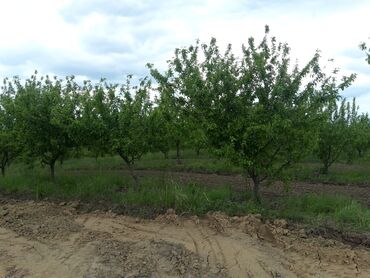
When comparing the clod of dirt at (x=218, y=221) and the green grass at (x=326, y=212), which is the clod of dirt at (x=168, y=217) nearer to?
the clod of dirt at (x=218, y=221)

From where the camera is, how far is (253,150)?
36.9 feet

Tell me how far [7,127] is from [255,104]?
10705mm

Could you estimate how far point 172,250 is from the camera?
8953mm

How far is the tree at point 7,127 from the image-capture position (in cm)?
1633

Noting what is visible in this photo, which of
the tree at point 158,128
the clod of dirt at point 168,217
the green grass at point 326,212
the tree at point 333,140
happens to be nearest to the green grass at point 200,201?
the green grass at point 326,212

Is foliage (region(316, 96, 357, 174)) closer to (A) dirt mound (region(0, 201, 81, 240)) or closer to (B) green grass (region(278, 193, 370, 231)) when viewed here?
(B) green grass (region(278, 193, 370, 231))

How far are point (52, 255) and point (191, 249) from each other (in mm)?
2872

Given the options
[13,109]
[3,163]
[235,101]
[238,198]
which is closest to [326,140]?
[238,198]

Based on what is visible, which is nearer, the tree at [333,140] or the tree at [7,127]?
the tree at [7,127]

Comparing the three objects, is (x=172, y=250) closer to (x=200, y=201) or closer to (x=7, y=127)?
(x=200, y=201)

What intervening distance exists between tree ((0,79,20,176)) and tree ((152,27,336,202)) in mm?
7724

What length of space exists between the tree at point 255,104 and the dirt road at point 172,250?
179 centimetres

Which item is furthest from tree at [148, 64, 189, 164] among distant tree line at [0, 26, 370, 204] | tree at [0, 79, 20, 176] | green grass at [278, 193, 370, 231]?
tree at [0, 79, 20, 176]

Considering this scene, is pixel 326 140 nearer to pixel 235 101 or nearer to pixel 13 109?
pixel 235 101
